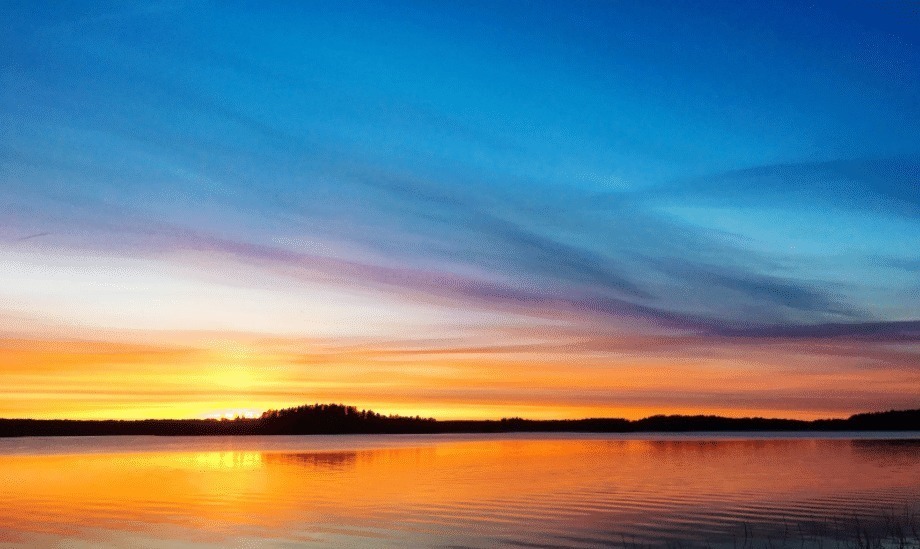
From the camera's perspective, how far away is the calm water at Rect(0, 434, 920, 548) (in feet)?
103

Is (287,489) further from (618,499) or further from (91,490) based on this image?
(618,499)

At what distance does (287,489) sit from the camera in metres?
50.6

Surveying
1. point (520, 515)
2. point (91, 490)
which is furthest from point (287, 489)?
point (520, 515)

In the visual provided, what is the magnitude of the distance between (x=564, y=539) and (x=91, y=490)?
3134 centimetres

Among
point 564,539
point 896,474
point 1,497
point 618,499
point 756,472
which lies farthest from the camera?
point 756,472

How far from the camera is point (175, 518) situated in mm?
37469

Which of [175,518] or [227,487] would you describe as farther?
[227,487]

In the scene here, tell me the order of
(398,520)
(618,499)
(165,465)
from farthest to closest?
(165,465), (618,499), (398,520)

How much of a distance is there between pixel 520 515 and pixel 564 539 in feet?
22.4

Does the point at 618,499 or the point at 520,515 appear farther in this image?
the point at 618,499

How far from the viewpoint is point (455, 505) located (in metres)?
41.3

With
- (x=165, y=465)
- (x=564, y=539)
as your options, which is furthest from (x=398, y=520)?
(x=165, y=465)

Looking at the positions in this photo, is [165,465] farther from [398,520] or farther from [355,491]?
[398,520]

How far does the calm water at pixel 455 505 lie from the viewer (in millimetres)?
31438
